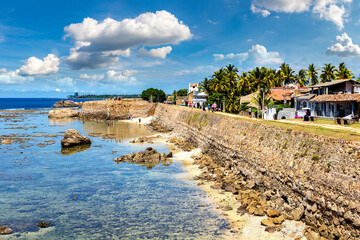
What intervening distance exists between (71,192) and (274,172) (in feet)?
59.0

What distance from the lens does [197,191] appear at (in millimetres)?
23594

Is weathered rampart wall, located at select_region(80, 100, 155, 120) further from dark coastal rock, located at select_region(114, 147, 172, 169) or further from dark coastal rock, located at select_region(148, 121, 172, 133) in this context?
dark coastal rock, located at select_region(114, 147, 172, 169)

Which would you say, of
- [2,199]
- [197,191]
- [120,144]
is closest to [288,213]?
[197,191]

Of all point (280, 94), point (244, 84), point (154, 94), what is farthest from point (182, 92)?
point (280, 94)

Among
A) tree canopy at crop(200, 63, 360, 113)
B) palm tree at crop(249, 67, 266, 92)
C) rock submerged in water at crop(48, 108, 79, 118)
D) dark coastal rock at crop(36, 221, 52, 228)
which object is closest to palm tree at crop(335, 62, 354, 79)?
tree canopy at crop(200, 63, 360, 113)

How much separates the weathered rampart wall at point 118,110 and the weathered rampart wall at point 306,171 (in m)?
78.7

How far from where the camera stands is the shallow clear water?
17.1 metres

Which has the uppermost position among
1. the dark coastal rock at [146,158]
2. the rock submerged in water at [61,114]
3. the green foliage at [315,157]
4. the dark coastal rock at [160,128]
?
the rock submerged in water at [61,114]

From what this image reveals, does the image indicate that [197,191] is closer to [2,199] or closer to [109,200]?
[109,200]

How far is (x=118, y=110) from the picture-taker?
106 meters

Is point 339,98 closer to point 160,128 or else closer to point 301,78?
point 160,128

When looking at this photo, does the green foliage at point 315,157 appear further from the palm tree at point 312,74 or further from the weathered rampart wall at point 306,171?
the palm tree at point 312,74

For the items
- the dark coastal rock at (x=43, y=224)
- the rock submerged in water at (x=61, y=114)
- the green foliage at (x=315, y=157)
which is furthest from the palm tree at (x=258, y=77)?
the rock submerged in water at (x=61, y=114)

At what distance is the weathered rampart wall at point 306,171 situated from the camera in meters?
14.4
